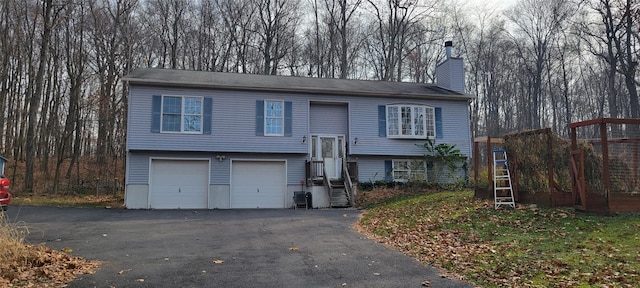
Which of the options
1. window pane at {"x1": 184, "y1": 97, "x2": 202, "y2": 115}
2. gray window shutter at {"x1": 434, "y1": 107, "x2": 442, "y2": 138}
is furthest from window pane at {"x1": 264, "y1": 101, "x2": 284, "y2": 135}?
gray window shutter at {"x1": 434, "y1": 107, "x2": 442, "y2": 138}

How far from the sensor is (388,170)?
1839 cm

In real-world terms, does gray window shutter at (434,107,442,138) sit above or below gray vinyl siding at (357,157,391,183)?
above

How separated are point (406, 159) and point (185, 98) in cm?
1002

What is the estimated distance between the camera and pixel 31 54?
23469 mm

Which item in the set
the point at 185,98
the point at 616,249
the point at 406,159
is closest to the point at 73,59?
the point at 185,98

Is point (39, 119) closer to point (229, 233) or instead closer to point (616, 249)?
point (229, 233)

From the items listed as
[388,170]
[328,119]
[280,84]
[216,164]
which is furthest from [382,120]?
[216,164]

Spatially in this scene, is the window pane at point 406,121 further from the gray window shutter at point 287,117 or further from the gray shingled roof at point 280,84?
the gray window shutter at point 287,117

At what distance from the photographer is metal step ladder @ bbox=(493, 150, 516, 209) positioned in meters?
10.5

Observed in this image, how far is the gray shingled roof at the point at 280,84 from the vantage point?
1639 centimetres

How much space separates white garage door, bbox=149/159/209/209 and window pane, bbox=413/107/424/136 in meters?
9.42

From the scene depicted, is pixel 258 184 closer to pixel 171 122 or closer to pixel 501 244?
pixel 171 122

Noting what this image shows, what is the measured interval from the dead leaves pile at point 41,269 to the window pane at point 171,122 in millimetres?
10092

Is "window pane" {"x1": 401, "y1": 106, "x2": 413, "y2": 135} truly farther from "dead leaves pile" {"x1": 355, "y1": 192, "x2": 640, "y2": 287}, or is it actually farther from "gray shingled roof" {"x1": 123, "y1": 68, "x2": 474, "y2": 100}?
"dead leaves pile" {"x1": 355, "y1": 192, "x2": 640, "y2": 287}
